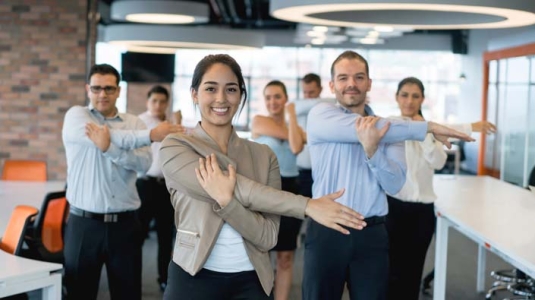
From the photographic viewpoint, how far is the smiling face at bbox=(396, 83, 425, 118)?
568 centimetres

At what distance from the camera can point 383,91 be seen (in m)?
22.9

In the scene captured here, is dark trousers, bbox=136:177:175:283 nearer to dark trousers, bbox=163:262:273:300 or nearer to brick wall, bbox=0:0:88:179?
brick wall, bbox=0:0:88:179

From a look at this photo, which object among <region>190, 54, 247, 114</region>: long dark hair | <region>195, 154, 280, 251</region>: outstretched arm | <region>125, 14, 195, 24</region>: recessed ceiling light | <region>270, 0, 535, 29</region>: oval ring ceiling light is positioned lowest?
<region>195, 154, 280, 251</region>: outstretched arm

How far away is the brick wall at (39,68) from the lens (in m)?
8.99

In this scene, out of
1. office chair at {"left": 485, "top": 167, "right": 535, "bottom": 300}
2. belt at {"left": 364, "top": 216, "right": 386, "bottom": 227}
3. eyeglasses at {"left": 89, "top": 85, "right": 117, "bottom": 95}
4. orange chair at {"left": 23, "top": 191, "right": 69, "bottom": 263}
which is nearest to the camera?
belt at {"left": 364, "top": 216, "right": 386, "bottom": 227}

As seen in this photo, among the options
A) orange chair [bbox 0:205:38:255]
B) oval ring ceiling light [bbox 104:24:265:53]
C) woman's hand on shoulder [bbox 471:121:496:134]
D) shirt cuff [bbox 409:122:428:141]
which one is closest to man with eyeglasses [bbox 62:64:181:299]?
orange chair [bbox 0:205:38:255]

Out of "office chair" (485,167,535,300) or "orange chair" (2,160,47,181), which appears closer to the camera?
"office chair" (485,167,535,300)

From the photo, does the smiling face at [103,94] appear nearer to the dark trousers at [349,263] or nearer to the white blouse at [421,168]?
the dark trousers at [349,263]

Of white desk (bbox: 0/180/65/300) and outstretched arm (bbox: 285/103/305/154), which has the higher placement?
outstretched arm (bbox: 285/103/305/154)

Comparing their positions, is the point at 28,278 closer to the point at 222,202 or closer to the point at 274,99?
the point at 222,202

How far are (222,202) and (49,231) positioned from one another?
3871 mm

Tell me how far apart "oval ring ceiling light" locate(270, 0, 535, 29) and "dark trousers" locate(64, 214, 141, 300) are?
1.66 m

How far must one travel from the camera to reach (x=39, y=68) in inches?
356

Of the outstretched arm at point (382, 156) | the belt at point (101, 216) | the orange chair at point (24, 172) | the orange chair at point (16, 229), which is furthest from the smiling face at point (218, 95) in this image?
the orange chair at point (24, 172)
